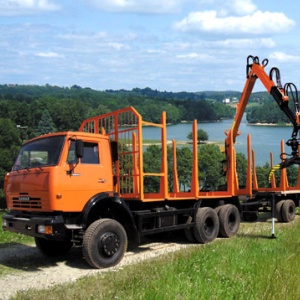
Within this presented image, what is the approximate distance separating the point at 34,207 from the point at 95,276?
184 cm

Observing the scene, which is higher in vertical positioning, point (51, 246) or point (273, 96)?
point (273, 96)

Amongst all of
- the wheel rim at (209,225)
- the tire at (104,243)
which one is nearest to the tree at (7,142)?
the wheel rim at (209,225)

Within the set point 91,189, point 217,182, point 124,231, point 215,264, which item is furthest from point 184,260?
point 217,182

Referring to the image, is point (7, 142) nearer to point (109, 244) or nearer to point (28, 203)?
point (28, 203)

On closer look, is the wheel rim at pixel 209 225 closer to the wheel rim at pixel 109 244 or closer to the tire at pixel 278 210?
the wheel rim at pixel 109 244

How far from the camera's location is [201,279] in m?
6.70

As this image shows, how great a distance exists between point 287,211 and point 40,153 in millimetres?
10047

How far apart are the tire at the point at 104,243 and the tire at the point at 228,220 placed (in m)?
3.78

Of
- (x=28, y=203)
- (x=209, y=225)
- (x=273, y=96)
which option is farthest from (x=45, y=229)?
(x=273, y=96)

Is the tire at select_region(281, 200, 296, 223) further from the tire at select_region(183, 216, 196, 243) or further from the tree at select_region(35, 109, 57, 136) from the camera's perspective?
the tree at select_region(35, 109, 57, 136)

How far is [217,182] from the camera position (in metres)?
14.0

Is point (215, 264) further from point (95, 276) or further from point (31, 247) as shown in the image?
point (31, 247)

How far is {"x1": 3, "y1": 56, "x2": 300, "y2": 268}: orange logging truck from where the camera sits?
332 inches

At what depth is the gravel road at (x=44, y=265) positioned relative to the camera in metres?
7.61
